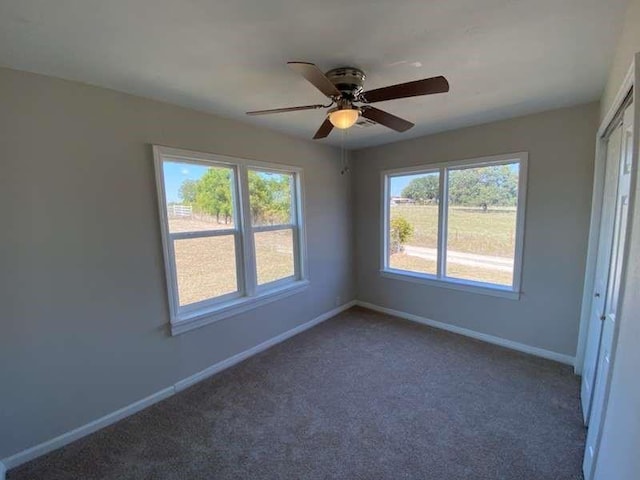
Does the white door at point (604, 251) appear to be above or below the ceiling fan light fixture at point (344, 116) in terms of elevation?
below

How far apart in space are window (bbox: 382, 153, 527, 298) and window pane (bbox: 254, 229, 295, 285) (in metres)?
1.43

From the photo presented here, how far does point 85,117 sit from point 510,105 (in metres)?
3.36

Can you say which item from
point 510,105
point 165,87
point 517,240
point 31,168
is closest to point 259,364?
point 31,168

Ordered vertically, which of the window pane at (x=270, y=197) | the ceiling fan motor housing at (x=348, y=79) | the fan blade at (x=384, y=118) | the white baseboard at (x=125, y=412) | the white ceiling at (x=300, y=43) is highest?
the white ceiling at (x=300, y=43)

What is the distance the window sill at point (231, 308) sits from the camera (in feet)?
8.15

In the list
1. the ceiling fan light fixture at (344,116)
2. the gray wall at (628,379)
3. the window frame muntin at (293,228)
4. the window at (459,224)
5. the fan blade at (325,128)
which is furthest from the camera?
the window frame muntin at (293,228)

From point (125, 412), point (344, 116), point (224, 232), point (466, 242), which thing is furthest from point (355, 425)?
point (466, 242)

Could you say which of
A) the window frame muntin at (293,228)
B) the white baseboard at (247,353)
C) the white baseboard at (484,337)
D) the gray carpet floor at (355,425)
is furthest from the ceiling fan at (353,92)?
the white baseboard at (484,337)

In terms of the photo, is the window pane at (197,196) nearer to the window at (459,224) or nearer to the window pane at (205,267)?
the window pane at (205,267)

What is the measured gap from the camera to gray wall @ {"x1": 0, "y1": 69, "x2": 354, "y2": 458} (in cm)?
174

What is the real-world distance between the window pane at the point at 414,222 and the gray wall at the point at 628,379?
7.45 feet

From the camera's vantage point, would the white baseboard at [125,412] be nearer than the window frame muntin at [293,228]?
Yes

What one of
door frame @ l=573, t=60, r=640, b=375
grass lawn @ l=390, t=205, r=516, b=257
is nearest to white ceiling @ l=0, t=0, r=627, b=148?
door frame @ l=573, t=60, r=640, b=375

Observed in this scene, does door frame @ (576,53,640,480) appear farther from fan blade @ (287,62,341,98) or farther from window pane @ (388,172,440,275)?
window pane @ (388,172,440,275)
